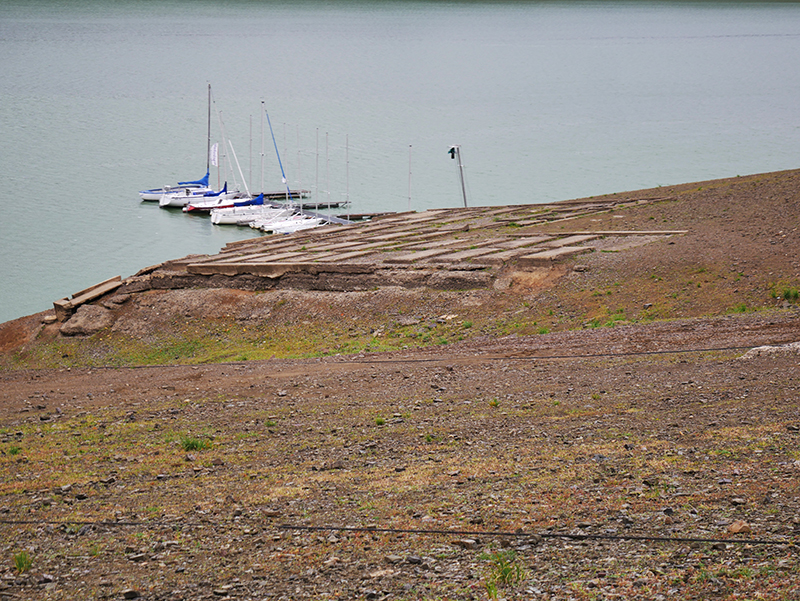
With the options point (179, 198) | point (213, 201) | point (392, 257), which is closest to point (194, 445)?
point (392, 257)

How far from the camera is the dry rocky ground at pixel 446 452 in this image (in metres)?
7.00

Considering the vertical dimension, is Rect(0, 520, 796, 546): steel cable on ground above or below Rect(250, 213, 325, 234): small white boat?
below

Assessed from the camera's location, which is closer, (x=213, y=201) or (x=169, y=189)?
(x=213, y=201)

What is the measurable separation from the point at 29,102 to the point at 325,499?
104 metres

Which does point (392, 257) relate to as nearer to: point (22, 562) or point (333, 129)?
point (22, 562)

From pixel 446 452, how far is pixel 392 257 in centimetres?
1311

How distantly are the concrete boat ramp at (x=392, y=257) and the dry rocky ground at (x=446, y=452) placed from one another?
120 cm

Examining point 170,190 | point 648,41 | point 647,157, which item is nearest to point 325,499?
point 170,190

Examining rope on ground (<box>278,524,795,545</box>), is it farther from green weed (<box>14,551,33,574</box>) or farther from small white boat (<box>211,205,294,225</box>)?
small white boat (<box>211,205,294,225</box>)

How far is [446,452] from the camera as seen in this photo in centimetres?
990

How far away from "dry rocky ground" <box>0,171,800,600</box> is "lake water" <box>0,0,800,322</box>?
93.4 ft

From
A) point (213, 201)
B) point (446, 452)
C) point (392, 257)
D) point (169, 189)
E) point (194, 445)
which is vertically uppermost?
point (169, 189)

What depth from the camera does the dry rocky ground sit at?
23.0ft

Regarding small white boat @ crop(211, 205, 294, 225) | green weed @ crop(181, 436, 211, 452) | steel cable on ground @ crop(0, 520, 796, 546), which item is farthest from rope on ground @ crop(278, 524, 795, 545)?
small white boat @ crop(211, 205, 294, 225)
